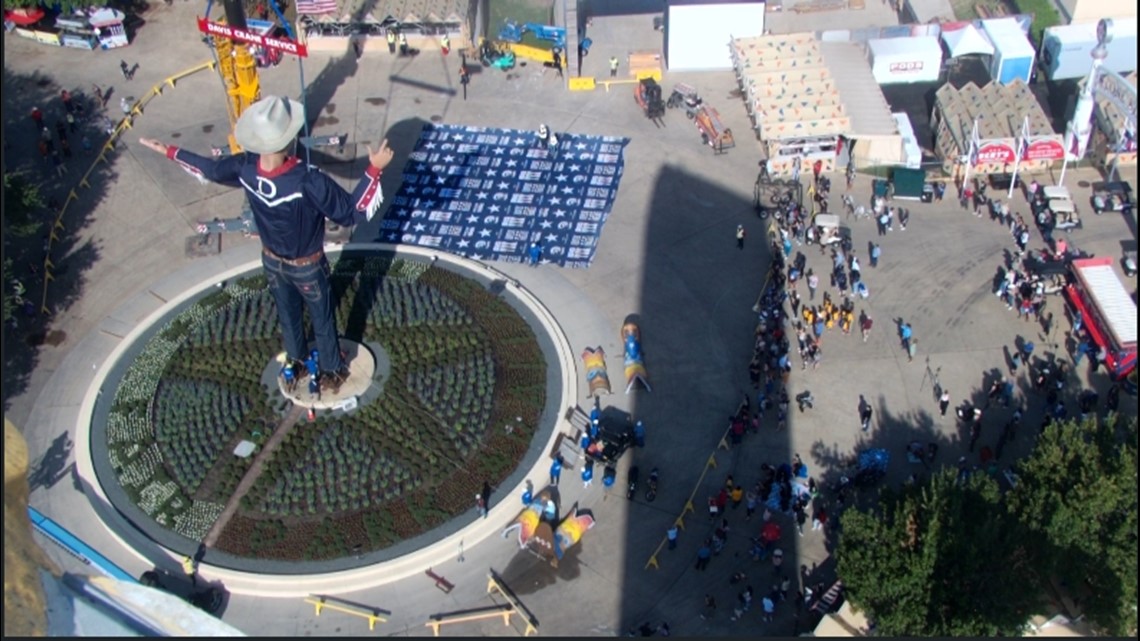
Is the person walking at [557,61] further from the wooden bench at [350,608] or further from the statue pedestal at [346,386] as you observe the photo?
the wooden bench at [350,608]

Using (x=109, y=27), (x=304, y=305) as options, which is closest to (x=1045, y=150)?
(x=304, y=305)

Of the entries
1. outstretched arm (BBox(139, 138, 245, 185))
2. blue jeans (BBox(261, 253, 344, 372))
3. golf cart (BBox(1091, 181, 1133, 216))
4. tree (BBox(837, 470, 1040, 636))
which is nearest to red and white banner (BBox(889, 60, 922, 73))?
golf cart (BBox(1091, 181, 1133, 216))

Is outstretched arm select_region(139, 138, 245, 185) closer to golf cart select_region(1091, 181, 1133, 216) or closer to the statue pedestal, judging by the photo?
the statue pedestal

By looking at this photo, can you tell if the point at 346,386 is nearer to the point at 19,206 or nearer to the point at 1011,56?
the point at 19,206

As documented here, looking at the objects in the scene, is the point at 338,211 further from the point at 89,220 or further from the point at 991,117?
the point at 991,117

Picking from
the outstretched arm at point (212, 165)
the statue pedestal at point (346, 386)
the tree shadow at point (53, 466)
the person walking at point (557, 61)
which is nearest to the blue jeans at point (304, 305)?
the statue pedestal at point (346, 386)
